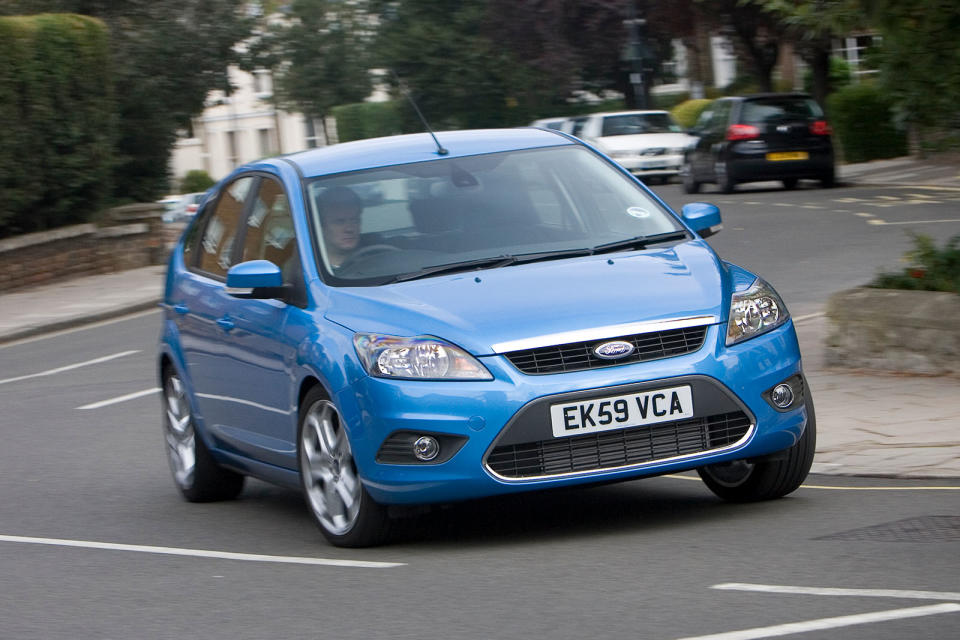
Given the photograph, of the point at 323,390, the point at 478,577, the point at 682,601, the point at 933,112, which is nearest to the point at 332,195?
the point at 323,390

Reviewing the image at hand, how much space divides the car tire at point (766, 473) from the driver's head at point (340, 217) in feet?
5.82

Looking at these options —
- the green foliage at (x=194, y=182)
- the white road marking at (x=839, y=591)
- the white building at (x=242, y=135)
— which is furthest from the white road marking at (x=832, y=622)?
the white building at (x=242, y=135)

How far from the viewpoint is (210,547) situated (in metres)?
7.50

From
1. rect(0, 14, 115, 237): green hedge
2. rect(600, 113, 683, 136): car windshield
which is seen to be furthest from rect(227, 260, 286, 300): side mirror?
rect(600, 113, 683, 136): car windshield

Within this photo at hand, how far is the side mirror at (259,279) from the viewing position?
7312mm

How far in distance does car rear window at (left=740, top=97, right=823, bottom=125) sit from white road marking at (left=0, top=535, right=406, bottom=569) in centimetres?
2443

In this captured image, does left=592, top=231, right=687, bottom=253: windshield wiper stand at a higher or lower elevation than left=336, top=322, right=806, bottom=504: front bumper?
higher

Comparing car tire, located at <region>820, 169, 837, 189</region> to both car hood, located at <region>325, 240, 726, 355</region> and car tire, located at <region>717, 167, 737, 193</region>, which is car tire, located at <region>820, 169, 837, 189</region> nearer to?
car tire, located at <region>717, 167, 737, 193</region>

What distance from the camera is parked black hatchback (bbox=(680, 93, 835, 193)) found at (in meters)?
31.0

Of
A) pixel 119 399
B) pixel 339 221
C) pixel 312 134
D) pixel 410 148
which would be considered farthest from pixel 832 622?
pixel 312 134

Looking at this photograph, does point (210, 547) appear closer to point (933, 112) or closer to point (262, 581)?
point (262, 581)

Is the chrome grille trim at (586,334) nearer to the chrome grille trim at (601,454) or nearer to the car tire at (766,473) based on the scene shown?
the chrome grille trim at (601,454)

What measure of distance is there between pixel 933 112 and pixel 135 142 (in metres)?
21.6

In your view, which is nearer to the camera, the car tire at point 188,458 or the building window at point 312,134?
the car tire at point 188,458
